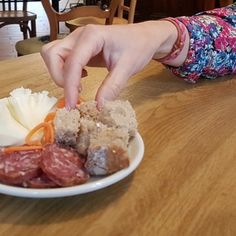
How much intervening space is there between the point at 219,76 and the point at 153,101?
0.68 feet

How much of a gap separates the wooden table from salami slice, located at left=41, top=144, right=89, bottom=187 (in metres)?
0.03

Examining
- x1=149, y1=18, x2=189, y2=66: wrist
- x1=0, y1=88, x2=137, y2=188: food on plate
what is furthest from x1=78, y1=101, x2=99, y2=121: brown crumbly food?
x1=149, y1=18, x2=189, y2=66: wrist

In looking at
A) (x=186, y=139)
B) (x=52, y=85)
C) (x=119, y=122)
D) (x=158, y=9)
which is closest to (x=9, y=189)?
(x=119, y=122)

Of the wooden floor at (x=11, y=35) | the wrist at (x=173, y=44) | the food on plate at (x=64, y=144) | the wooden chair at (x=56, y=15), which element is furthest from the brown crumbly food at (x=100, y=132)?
the wooden floor at (x=11, y=35)

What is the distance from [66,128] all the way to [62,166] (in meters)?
0.06

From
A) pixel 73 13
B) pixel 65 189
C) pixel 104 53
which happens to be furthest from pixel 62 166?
pixel 73 13

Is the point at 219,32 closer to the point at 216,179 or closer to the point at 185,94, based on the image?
the point at 185,94

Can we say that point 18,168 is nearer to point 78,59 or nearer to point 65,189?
point 65,189

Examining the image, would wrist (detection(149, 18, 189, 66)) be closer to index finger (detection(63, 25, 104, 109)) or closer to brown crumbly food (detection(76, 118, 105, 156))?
index finger (detection(63, 25, 104, 109))

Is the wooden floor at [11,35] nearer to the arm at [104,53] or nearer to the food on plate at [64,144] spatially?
the arm at [104,53]

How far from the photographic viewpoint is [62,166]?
406 millimetres

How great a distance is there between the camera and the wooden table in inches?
15.4

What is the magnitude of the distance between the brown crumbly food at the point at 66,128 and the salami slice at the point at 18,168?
0.04 meters

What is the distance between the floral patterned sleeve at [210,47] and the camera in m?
0.80
